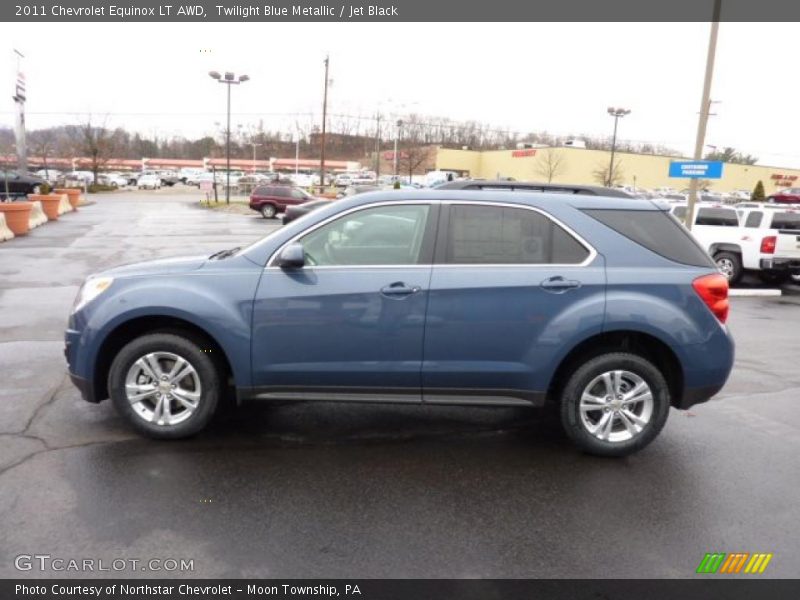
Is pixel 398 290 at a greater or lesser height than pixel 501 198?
lesser

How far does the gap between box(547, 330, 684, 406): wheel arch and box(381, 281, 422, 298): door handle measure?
45.4 inches

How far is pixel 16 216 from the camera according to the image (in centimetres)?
1958

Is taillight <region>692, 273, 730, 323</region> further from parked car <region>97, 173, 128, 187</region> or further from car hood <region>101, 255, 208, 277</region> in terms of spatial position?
parked car <region>97, 173, 128, 187</region>

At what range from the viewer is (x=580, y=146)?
81.2m

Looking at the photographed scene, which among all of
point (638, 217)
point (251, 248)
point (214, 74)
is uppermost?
point (214, 74)

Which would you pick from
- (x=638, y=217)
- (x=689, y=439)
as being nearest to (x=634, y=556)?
(x=689, y=439)

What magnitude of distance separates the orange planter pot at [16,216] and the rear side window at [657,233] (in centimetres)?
2028

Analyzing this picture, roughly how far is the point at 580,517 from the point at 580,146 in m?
83.7

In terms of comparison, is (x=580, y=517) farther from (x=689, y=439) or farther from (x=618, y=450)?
(x=689, y=439)

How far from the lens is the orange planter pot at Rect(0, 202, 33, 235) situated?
19391mm

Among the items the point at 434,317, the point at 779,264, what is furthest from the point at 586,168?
the point at 434,317

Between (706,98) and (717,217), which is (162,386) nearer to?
(706,98)

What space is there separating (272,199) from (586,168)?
5677 cm


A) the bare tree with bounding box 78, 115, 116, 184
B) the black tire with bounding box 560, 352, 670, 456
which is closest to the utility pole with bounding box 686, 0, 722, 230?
the black tire with bounding box 560, 352, 670, 456
